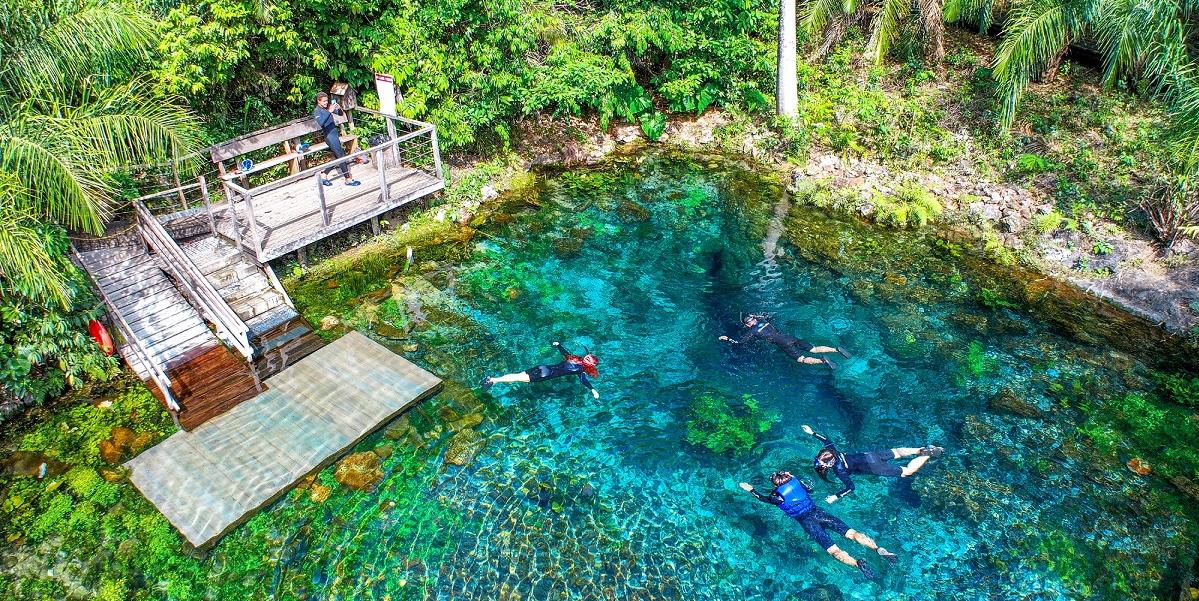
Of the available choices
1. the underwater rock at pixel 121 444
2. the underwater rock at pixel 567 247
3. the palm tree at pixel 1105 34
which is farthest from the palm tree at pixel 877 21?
the underwater rock at pixel 121 444

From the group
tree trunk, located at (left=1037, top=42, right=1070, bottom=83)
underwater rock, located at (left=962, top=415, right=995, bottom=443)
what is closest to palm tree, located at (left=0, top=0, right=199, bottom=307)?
underwater rock, located at (left=962, top=415, right=995, bottom=443)

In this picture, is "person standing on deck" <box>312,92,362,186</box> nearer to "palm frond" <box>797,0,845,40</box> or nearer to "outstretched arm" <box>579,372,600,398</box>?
"outstretched arm" <box>579,372,600,398</box>

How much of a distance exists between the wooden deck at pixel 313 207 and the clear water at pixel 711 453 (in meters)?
1.82

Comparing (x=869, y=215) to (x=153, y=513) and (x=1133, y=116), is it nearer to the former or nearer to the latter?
(x=1133, y=116)

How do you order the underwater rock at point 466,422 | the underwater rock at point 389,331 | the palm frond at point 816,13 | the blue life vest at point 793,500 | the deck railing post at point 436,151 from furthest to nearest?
the palm frond at point 816,13, the deck railing post at point 436,151, the underwater rock at point 389,331, the underwater rock at point 466,422, the blue life vest at point 793,500

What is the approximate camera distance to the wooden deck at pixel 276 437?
395 inches

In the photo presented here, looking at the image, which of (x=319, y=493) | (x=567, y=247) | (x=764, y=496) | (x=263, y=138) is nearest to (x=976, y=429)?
(x=764, y=496)

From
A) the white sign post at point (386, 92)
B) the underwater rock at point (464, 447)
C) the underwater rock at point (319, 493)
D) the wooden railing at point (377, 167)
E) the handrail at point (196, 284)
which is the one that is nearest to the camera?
the underwater rock at point (319, 493)

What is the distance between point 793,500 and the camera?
32.8 feet

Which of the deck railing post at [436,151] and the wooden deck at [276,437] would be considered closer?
the wooden deck at [276,437]

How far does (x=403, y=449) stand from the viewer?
36.7 feet

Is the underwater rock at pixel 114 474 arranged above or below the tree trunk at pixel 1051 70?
below

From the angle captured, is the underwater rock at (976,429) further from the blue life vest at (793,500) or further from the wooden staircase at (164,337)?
the wooden staircase at (164,337)

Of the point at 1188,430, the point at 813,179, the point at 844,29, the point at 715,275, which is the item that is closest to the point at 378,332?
the point at 715,275
